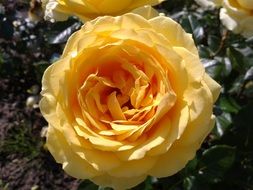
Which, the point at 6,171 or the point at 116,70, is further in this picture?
the point at 6,171

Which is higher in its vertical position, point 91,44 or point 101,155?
point 91,44

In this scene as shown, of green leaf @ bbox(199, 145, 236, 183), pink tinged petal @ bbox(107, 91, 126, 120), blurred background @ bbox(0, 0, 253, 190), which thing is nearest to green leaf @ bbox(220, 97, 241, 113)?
blurred background @ bbox(0, 0, 253, 190)

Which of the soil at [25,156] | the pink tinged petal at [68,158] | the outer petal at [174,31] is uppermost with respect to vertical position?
the outer petal at [174,31]

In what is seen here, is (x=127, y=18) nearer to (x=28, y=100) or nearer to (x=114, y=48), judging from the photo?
(x=114, y=48)

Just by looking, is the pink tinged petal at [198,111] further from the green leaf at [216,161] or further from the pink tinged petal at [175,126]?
the green leaf at [216,161]

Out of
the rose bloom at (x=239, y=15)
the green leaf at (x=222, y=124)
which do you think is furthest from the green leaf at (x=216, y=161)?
the rose bloom at (x=239, y=15)

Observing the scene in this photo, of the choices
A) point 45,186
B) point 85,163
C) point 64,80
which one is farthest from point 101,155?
point 45,186

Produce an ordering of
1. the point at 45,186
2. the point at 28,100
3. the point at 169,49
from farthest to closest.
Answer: the point at 28,100 → the point at 45,186 → the point at 169,49

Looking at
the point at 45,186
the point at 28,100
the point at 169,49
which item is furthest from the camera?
the point at 28,100
